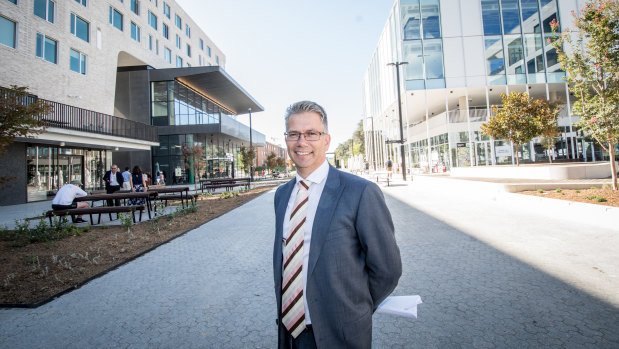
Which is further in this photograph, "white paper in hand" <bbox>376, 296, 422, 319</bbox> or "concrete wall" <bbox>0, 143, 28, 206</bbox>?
"concrete wall" <bbox>0, 143, 28, 206</bbox>

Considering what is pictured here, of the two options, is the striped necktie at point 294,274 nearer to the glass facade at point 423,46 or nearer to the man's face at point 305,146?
the man's face at point 305,146

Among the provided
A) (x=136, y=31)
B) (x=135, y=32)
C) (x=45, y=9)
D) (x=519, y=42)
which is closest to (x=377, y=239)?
(x=45, y=9)

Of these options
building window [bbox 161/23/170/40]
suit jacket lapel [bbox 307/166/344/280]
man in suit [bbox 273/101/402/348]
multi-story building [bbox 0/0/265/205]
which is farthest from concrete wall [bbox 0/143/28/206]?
building window [bbox 161/23/170/40]

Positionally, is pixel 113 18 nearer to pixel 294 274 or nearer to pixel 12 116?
pixel 12 116

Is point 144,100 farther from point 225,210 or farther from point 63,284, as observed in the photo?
point 63,284

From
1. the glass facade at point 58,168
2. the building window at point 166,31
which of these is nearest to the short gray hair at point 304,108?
the glass facade at point 58,168

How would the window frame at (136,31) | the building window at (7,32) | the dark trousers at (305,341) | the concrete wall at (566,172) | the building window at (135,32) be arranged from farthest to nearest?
the building window at (135,32)
the window frame at (136,31)
the building window at (7,32)
the concrete wall at (566,172)
the dark trousers at (305,341)

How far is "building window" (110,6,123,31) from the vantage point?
82.5 ft

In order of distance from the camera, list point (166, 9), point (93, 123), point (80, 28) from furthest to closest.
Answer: point (166, 9)
point (80, 28)
point (93, 123)

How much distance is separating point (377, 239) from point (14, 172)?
21.7m

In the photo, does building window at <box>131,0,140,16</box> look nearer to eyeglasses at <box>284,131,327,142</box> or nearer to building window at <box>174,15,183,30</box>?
building window at <box>174,15,183,30</box>

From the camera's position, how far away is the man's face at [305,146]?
1609 mm

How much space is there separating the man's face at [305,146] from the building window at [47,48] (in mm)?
23674

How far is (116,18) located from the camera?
25.8 meters
